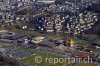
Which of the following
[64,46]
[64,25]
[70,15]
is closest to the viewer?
[64,46]

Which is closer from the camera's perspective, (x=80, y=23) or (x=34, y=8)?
(x=80, y=23)

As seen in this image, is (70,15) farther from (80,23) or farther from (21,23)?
(21,23)

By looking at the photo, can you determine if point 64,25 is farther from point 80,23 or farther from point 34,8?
point 34,8

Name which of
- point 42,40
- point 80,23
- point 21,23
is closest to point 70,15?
point 80,23

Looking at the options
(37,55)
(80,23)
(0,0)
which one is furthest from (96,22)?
(0,0)

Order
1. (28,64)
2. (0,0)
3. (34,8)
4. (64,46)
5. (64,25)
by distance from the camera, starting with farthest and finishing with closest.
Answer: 1. (0,0)
2. (34,8)
3. (64,25)
4. (64,46)
5. (28,64)

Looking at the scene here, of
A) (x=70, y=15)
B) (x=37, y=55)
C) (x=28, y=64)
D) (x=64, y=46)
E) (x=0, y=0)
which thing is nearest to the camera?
(x=28, y=64)
